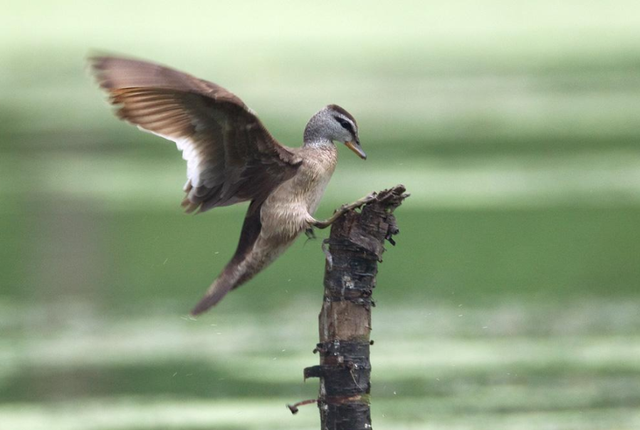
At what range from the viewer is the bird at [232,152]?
4.06 metres

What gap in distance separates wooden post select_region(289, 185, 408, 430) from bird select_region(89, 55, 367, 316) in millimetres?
277

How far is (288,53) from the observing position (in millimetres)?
15938

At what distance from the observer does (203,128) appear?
4320 mm

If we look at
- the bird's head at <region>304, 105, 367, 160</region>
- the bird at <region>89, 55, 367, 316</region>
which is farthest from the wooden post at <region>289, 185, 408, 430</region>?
the bird's head at <region>304, 105, 367, 160</region>

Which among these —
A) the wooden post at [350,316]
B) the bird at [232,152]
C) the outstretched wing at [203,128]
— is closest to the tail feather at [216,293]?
the bird at [232,152]

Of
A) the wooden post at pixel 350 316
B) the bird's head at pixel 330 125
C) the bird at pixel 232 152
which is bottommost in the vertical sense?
the wooden post at pixel 350 316

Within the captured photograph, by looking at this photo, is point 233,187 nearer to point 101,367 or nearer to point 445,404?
point 445,404

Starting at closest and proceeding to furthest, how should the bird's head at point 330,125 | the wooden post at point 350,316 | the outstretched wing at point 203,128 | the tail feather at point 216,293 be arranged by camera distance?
the wooden post at point 350,316
the outstretched wing at point 203,128
the tail feather at point 216,293
the bird's head at point 330,125

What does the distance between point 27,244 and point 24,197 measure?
4.41 ft

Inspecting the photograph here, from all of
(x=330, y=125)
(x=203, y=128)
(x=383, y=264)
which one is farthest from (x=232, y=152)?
(x=383, y=264)

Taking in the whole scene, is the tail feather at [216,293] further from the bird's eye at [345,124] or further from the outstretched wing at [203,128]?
the bird's eye at [345,124]

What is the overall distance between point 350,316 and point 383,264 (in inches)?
154

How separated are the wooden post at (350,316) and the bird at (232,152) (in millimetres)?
277

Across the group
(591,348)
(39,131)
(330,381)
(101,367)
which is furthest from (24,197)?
(330,381)
